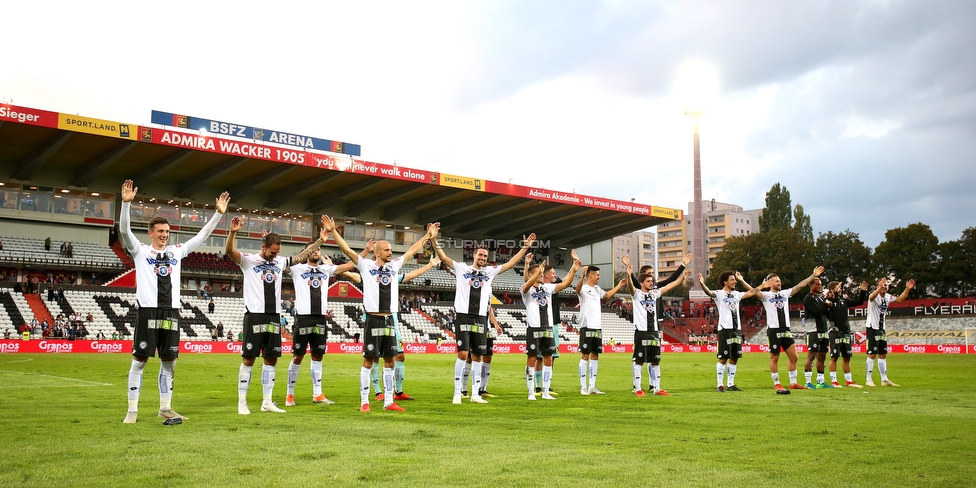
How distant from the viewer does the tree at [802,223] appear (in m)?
110

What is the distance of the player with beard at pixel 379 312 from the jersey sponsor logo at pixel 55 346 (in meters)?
28.7

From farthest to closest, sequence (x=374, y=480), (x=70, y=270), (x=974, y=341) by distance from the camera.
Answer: (x=974, y=341), (x=70, y=270), (x=374, y=480)

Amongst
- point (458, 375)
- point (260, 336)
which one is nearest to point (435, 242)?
point (458, 375)

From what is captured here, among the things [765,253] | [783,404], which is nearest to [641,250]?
[765,253]

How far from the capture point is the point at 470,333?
480 inches

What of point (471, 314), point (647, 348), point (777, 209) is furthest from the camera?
point (777, 209)

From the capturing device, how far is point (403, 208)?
57438 millimetres

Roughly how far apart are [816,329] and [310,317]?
11.3 m

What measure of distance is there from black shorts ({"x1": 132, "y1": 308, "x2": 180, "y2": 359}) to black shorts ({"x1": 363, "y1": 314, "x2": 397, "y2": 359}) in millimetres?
2615

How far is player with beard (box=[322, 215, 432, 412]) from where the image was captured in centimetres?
1055

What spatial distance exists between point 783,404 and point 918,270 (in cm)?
6878

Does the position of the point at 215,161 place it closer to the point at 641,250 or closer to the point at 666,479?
the point at 666,479

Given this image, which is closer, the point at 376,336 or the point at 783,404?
the point at 376,336

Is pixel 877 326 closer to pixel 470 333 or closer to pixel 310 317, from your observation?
pixel 470 333
